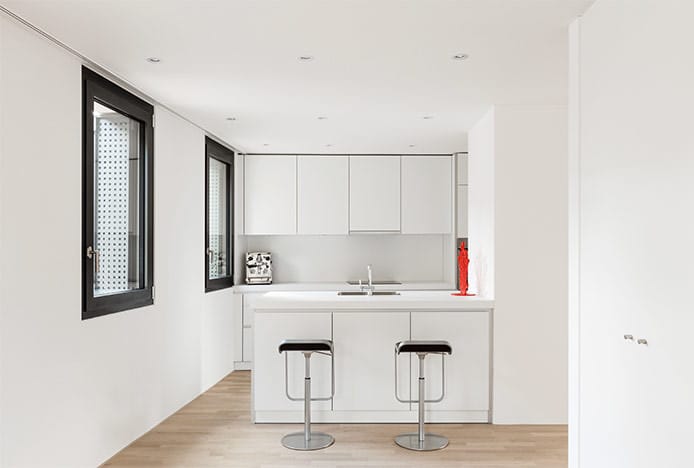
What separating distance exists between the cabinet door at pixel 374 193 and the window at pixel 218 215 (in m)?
1.38

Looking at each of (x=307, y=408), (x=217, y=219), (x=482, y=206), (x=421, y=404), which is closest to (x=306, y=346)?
(x=307, y=408)

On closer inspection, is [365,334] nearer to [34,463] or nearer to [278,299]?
[278,299]

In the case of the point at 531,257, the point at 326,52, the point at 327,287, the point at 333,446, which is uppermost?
the point at 326,52

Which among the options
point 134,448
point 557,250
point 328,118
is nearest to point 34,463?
point 134,448

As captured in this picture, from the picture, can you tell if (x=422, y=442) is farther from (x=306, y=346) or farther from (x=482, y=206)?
(x=482, y=206)

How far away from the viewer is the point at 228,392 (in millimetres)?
5812

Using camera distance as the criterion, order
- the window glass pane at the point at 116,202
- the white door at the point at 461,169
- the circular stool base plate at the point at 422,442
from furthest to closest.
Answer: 1. the white door at the point at 461,169
2. the circular stool base plate at the point at 422,442
3. the window glass pane at the point at 116,202

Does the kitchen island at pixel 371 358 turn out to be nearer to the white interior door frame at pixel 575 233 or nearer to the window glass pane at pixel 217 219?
the window glass pane at pixel 217 219

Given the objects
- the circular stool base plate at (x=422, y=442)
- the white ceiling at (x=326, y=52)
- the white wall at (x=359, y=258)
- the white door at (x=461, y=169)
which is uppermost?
the white ceiling at (x=326, y=52)

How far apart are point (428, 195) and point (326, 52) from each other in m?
3.98

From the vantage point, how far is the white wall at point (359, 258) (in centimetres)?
765

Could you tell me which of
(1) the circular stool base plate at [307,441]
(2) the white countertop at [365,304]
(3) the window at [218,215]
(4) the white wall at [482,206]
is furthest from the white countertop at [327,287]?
(1) the circular stool base plate at [307,441]

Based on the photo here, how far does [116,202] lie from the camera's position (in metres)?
4.12

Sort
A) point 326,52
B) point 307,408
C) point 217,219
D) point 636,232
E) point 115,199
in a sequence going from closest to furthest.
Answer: point 636,232 → point 326,52 → point 115,199 → point 307,408 → point 217,219
